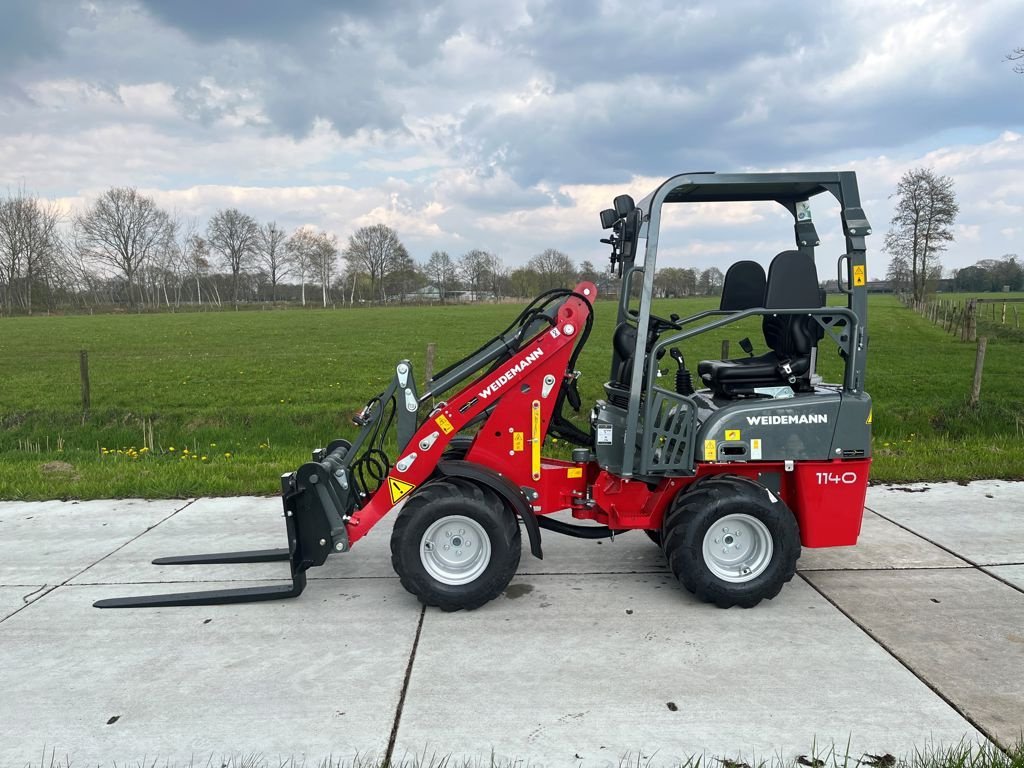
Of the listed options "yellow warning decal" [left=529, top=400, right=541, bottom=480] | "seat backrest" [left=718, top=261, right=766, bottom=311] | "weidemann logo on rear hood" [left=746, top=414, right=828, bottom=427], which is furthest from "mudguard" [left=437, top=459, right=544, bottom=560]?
"seat backrest" [left=718, top=261, right=766, bottom=311]

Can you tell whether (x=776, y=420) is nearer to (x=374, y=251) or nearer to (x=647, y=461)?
(x=647, y=461)

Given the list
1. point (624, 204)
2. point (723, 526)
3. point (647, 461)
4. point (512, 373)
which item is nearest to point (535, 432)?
point (512, 373)

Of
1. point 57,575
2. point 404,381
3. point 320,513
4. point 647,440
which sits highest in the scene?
point 404,381

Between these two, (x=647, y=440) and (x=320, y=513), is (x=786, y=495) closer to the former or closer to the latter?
(x=647, y=440)

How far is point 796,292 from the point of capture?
14.3 ft

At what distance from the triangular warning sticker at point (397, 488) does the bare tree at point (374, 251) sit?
94.1m

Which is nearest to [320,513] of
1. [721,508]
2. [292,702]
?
[292,702]

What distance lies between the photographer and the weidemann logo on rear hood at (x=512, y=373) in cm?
439

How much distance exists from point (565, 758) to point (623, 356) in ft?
8.55

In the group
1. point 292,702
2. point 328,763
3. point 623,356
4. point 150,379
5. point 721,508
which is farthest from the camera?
point 150,379

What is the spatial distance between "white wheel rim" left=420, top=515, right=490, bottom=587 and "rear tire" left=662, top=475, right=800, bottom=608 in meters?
1.07

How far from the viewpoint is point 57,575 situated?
16.0 ft

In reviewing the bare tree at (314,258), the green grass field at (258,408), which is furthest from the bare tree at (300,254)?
the green grass field at (258,408)

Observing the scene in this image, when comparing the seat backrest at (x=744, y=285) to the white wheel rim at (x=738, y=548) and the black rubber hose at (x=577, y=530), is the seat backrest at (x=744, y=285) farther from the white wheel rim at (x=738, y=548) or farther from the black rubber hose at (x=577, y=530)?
the black rubber hose at (x=577, y=530)
